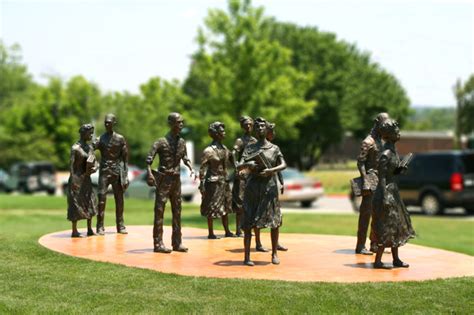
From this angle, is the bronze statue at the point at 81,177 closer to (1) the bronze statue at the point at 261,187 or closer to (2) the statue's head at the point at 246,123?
(2) the statue's head at the point at 246,123

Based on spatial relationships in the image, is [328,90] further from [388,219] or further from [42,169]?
[388,219]

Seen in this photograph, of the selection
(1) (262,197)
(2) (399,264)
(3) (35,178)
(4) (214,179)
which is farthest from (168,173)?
(3) (35,178)

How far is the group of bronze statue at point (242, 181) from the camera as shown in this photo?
30.7 ft

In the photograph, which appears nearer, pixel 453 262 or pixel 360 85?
pixel 453 262

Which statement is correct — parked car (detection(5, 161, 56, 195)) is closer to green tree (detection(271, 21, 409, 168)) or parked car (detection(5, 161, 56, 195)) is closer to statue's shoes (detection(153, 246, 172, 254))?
green tree (detection(271, 21, 409, 168))

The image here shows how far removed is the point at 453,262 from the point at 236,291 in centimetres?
413

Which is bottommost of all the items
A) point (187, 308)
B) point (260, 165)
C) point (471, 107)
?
point (187, 308)

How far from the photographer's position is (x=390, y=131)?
368 inches

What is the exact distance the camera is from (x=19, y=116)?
51844mm

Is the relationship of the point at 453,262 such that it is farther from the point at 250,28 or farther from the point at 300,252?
the point at 250,28

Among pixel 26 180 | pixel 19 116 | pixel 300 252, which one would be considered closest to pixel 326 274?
pixel 300 252

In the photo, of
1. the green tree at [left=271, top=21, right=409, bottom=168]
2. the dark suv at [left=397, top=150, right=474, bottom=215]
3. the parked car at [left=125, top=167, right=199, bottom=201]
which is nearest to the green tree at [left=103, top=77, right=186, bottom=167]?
the green tree at [left=271, top=21, right=409, bottom=168]

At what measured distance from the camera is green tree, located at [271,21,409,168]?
53.0m

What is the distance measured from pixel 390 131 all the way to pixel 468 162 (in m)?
14.0
